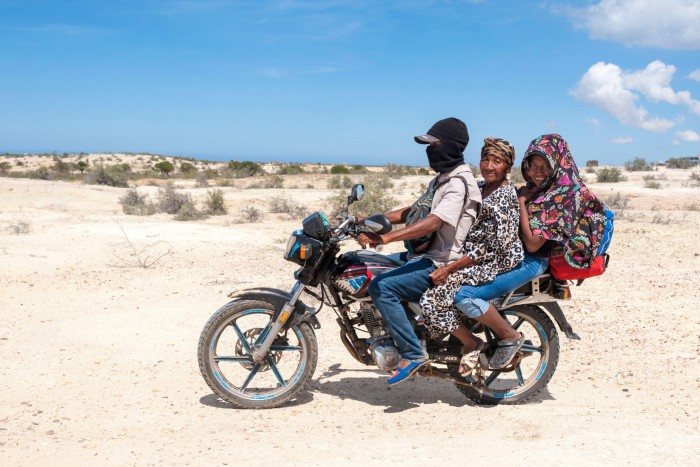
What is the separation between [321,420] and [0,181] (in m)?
24.2

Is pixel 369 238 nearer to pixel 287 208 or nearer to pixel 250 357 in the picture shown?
pixel 250 357

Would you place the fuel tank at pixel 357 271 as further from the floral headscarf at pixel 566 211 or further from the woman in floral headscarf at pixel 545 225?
the floral headscarf at pixel 566 211

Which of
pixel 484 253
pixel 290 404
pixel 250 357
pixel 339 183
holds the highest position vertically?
pixel 484 253

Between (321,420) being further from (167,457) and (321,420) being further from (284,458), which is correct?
(167,457)

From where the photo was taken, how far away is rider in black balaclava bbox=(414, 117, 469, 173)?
15.5 feet

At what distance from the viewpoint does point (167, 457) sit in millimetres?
4270

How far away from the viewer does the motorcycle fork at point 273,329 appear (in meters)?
5.09

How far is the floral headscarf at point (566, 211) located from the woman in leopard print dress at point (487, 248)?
0.76 ft

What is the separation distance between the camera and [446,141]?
4.72 meters

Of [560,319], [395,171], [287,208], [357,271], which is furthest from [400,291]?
[395,171]

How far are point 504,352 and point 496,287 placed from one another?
0.53 meters

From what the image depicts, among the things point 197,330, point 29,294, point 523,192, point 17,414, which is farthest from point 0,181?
point 523,192

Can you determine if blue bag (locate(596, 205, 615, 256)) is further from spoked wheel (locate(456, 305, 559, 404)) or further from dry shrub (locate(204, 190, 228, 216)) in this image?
dry shrub (locate(204, 190, 228, 216))

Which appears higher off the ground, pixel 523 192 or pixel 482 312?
pixel 523 192
